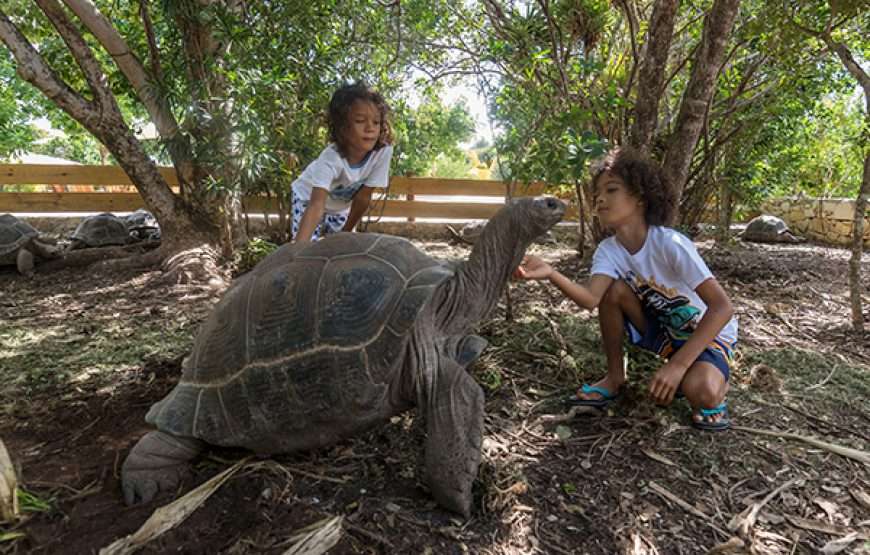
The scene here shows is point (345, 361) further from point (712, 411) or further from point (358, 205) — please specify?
point (358, 205)

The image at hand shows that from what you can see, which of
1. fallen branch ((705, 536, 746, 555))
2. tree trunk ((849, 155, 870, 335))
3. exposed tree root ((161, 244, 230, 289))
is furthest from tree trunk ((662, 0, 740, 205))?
exposed tree root ((161, 244, 230, 289))

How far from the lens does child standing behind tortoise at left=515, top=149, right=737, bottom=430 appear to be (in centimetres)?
230

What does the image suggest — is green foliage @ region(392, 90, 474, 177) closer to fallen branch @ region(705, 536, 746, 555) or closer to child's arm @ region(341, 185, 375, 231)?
child's arm @ region(341, 185, 375, 231)

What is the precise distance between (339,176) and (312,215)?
52 cm

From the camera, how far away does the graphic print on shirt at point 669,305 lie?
2.59 metres

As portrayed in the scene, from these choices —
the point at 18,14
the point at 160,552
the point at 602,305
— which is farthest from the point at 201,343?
the point at 18,14

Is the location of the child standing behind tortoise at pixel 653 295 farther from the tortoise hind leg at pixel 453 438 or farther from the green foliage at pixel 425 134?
the green foliage at pixel 425 134

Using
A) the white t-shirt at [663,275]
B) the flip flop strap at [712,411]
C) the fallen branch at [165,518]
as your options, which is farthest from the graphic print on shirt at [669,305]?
the fallen branch at [165,518]

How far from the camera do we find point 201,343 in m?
2.24

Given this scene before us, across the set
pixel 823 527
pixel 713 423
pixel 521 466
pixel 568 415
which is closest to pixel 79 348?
pixel 521 466

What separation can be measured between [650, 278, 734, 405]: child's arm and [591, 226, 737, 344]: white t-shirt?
15 centimetres

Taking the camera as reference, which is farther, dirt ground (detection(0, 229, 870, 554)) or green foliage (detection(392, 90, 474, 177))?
green foliage (detection(392, 90, 474, 177))

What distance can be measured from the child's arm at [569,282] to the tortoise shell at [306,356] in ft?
1.29

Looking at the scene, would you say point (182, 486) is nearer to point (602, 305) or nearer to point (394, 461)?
point (394, 461)
